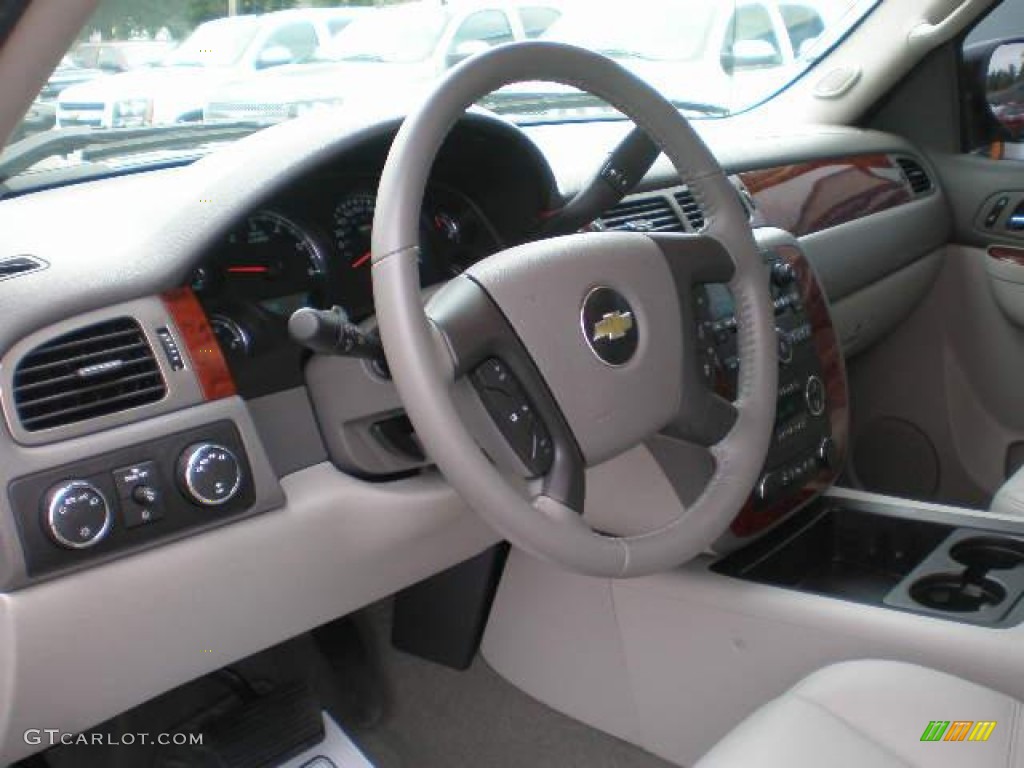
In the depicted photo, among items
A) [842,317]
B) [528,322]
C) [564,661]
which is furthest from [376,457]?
[842,317]

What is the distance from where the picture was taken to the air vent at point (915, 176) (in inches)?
113

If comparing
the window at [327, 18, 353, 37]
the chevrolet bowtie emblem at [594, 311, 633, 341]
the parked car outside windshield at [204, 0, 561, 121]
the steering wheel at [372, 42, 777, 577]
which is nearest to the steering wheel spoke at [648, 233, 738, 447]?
the steering wheel at [372, 42, 777, 577]

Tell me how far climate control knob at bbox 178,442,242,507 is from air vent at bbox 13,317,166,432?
8cm

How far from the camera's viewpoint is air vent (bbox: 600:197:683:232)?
1841 millimetres

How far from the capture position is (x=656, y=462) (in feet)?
5.08

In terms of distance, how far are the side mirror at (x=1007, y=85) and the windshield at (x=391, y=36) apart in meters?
1.53

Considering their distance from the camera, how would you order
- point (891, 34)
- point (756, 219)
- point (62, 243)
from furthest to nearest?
point (891, 34) < point (756, 219) < point (62, 243)

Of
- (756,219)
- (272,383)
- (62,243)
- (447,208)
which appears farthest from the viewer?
(756,219)

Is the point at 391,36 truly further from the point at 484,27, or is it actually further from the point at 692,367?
the point at 692,367

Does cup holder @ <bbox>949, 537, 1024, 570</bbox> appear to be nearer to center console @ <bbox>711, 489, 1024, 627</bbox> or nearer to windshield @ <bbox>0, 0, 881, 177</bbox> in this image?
center console @ <bbox>711, 489, 1024, 627</bbox>

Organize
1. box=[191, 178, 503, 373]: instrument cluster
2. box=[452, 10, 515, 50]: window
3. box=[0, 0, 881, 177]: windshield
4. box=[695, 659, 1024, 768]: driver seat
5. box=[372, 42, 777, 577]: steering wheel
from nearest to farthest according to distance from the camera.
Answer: box=[372, 42, 777, 577]: steering wheel → box=[695, 659, 1024, 768]: driver seat → box=[191, 178, 503, 373]: instrument cluster → box=[0, 0, 881, 177]: windshield → box=[452, 10, 515, 50]: window

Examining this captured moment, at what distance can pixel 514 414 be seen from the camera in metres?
1.19

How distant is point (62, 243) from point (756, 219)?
1306mm

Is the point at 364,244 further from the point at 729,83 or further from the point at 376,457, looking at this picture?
the point at 729,83
